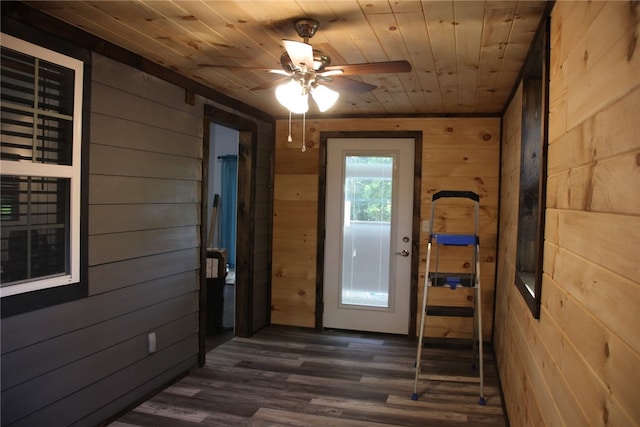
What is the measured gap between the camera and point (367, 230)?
16.2 ft

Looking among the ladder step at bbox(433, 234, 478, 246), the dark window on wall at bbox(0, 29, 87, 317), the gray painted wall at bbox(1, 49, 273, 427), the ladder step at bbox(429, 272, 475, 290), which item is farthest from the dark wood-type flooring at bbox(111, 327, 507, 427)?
the dark window on wall at bbox(0, 29, 87, 317)

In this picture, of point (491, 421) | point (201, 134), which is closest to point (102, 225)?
point (201, 134)

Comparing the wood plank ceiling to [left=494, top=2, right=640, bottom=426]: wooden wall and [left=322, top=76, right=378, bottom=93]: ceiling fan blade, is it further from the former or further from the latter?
[left=494, top=2, right=640, bottom=426]: wooden wall

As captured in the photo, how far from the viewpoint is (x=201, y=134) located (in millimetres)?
3764

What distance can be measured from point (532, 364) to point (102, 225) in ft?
7.72

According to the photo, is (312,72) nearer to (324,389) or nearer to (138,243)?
(138,243)

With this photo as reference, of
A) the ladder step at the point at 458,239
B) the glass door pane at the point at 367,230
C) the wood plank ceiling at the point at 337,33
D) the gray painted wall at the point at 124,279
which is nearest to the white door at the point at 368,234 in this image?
the glass door pane at the point at 367,230

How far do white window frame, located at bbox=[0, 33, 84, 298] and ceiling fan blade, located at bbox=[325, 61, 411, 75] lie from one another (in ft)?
4.37

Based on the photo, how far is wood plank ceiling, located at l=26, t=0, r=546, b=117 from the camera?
220 centimetres

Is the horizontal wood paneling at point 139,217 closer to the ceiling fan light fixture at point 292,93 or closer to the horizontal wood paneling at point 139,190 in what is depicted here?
the horizontal wood paneling at point 139,190

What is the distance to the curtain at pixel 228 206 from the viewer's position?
8438 millimetres

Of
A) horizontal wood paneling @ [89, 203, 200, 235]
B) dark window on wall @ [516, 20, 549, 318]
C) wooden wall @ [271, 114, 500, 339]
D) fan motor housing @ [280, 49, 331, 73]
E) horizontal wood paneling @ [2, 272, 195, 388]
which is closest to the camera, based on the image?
horizontal wood paneling @ [2, 272, 195, 388]

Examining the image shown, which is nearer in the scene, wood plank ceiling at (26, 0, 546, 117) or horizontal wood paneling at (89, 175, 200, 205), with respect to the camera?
wood plank ceiling at (26, 0, 546, 117)

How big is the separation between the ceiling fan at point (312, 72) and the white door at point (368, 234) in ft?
7.36
